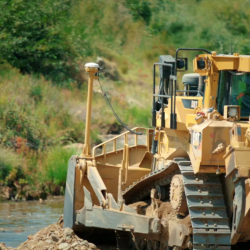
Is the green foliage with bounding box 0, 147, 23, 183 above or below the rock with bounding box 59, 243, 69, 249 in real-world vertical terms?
above

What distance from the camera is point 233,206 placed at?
27.5 ft

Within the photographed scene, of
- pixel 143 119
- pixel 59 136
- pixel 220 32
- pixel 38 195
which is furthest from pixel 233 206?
pixel 220 32

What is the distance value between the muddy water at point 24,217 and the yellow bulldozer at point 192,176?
208 cm

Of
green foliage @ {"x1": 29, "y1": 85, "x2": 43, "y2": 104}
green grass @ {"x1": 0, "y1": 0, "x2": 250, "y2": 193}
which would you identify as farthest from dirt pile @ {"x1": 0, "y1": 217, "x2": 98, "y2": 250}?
green foliage @ {"x1": 29, "y1": 85, "x2": 43, "y2": 104}

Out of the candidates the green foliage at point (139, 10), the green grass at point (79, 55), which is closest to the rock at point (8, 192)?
the green grass at point (79, 55)

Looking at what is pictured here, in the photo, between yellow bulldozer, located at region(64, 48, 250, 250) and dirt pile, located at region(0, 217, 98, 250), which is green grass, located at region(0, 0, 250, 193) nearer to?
dirt pile, located at region(0, 217, 98, 250)

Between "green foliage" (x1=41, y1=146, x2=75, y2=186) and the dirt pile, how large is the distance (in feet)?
19.6

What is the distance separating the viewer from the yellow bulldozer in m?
8.35

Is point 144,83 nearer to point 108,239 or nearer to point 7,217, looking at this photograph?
point 7,217

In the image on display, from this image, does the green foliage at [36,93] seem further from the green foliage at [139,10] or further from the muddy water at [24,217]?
the green foliage at [139,10]

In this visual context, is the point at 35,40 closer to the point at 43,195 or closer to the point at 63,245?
the point at 43,195

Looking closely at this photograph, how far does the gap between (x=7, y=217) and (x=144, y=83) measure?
13.4 meters

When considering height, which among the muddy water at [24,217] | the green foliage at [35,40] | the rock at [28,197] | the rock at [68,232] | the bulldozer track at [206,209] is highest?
the green foliage at [35,40]

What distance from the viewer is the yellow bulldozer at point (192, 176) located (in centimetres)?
835
